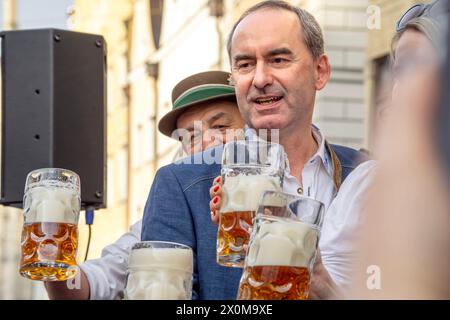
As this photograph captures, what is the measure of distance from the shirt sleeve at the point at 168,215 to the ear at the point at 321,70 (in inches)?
27.9

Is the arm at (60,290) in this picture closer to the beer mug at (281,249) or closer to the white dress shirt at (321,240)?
the white dress shirt at (321,240)

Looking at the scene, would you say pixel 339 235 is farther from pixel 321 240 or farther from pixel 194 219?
pixel 194 219

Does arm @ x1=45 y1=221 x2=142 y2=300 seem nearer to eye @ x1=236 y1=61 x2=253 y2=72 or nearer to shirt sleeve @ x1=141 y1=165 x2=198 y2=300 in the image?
shirt sleeve @ x1=141 y1=165 x2=198 y2=300

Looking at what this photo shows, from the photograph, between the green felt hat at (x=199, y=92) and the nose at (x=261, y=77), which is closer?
the nose at (x=261, y=77)

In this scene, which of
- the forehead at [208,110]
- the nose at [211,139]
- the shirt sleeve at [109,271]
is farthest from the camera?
the forehead at [208,110]

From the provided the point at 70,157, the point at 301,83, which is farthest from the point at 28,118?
the point at 301,83

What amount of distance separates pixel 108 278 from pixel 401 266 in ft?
9.68

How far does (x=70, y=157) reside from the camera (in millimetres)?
4773

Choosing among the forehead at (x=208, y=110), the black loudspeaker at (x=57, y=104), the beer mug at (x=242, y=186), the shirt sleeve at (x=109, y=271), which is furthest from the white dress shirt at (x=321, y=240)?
the black loudspeaker at (x=57, y=104)

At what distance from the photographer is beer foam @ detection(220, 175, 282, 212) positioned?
2.34 meters

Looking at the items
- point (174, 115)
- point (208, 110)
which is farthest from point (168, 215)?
point (174, 115)

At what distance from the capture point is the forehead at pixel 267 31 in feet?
10.3

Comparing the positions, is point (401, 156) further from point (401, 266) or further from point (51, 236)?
point (51, 236)

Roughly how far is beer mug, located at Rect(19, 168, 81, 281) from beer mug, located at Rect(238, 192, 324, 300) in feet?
2.22
